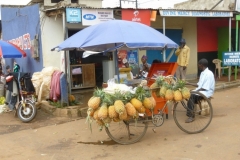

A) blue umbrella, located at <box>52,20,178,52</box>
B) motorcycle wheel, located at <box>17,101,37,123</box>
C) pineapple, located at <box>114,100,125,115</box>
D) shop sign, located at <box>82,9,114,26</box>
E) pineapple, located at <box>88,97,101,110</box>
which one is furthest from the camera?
shop sign, located at <box>82,9,114,26</box>

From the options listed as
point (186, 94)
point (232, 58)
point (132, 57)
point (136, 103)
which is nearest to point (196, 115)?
point (186, 94)

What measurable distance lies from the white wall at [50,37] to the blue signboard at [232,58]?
21.4ft

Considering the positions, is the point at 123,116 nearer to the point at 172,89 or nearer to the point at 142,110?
the point at 142,110

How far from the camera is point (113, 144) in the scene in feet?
18.4

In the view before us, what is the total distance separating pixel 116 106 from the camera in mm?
4930

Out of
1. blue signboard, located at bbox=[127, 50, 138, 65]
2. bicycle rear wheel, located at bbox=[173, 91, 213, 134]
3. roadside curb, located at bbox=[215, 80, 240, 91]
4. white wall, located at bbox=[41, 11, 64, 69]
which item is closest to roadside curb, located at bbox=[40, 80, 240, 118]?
white wall, located at bbox=[41, 11, 64, 69]

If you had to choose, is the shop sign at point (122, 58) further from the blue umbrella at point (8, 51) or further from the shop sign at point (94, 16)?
the blue umbrella at point (8, 51)

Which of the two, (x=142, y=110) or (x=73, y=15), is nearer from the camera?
(x=142, y=110)

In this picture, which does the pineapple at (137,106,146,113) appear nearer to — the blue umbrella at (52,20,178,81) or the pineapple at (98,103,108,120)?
the pineapple at (98,103,108,120)

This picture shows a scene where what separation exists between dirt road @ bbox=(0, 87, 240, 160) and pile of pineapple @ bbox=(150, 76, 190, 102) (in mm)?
788

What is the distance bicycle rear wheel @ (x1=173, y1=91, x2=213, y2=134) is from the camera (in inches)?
231

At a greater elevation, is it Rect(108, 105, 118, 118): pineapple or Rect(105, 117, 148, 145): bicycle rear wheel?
Rect(108, 105, 118, 118): pineapple

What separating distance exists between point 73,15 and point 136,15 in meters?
2.11

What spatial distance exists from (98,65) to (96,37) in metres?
6.16
